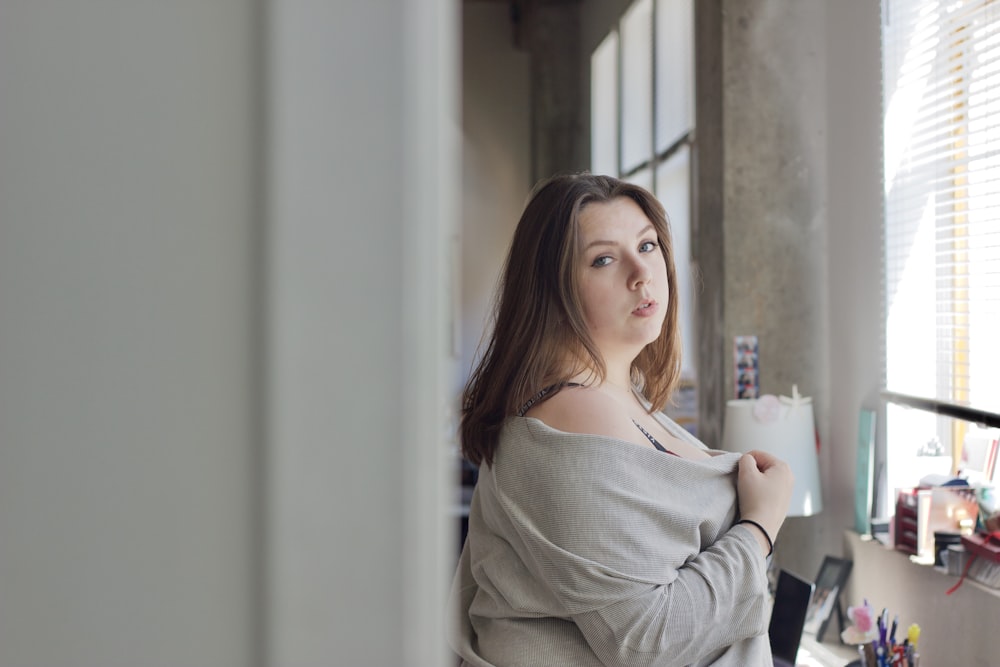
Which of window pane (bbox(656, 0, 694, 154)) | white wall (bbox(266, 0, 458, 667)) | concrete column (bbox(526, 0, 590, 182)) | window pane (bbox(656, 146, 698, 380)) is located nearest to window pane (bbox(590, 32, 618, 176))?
concrete column (bbox(526, 0, 590, 182))

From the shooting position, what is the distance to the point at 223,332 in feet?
1.36

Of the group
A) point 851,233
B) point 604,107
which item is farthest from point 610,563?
point 604,107

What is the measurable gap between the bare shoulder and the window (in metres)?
1.61

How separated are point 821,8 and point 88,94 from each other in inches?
145

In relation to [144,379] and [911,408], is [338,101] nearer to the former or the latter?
[144,379]

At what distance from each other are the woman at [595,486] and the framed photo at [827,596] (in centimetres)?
196

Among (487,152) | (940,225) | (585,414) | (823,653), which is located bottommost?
(823,653)

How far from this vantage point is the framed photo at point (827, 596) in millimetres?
2988

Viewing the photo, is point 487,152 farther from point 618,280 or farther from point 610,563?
point 610,563

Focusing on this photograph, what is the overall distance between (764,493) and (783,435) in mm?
1869

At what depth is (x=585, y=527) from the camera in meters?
1.08

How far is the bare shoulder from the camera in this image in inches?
46.1

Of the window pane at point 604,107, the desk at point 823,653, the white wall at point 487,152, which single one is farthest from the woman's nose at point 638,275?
the white wall at point 487,152

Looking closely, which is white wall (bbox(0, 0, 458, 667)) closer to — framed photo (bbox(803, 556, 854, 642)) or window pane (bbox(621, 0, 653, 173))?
framed photo (bbox(803, 556, 854, 642))
